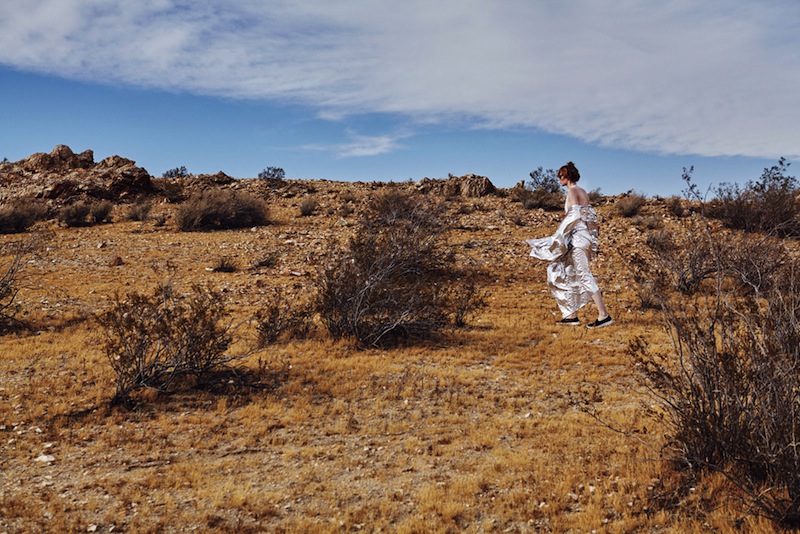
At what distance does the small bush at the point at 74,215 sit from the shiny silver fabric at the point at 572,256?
1814 cm

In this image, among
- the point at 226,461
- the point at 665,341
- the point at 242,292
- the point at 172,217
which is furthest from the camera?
the point at 172,217

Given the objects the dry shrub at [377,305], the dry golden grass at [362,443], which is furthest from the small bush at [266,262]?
the dry golden grass at [362,443]

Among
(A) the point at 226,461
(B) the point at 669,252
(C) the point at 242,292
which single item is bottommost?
(A) the point at 226,461

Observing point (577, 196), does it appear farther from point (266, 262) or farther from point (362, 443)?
point (266, 262)

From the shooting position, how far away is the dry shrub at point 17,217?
67.3 feet

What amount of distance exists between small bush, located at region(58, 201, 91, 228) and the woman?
1822 centimetres

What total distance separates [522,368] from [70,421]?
522 cm

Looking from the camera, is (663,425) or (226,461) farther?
(663,425)

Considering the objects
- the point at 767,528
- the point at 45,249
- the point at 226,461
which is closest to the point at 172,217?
the point at 45,249

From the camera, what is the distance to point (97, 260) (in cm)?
1530

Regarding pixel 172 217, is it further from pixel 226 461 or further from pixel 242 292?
pixel 226 461

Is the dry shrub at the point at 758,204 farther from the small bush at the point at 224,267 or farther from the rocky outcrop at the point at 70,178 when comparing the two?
the rocky outcrop at the point at 70,178

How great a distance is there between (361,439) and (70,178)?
25958 mm

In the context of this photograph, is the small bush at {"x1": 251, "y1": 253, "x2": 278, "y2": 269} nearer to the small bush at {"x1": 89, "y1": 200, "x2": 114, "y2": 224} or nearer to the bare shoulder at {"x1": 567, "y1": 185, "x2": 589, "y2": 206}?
the bare shoulder at {"x1": 567, "y1": 185, "x2": 589, "y2": 206}
